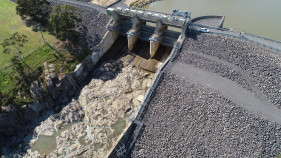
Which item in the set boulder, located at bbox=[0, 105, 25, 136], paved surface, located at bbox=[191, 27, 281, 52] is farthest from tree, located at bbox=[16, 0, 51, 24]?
paved surface, located at bbox=[191, 27, 281, 52]

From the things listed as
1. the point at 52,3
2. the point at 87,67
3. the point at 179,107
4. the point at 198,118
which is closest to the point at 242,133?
the point at 198,118

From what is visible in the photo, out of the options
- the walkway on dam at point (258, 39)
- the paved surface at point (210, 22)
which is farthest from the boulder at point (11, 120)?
the walkway on dam at point (258, 39)

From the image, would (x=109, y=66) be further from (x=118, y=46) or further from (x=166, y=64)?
(x=166, y=64)

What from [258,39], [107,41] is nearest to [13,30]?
[107,41]

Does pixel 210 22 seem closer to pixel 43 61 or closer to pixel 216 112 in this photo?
pixel 216 112

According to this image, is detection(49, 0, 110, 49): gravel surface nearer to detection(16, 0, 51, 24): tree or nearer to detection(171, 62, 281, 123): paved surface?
detection(16, 0, 51, 24): tree

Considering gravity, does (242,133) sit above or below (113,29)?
below
